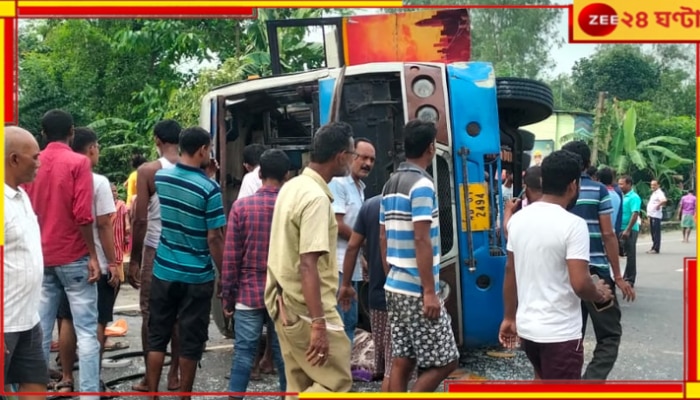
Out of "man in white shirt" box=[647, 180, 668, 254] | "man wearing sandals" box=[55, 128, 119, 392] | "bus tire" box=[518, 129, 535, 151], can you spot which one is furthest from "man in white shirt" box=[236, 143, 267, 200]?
"man in white shirt" box=[647, 180, 668, 254]

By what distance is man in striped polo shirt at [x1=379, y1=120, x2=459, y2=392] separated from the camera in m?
3.58

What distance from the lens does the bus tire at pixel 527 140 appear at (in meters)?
6.59

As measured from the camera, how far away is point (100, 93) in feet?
11.6

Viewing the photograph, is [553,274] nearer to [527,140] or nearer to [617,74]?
[617,74]

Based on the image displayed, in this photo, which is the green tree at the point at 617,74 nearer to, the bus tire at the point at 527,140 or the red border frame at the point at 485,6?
the red border frame at the point at 485,6

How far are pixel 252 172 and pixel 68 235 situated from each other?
1.35 metres

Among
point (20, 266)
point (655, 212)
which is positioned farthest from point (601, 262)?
point (655, 212)

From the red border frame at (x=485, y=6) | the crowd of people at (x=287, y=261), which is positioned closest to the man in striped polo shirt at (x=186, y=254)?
the crowd of people at (x=287, y=261)

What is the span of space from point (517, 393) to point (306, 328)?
0.94 meters

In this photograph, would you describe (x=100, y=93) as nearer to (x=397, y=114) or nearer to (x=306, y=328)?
(x=306, y=328)

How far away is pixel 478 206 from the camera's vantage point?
5.00m

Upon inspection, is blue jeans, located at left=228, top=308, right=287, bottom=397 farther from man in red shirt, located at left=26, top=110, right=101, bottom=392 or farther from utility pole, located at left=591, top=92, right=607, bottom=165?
utility pole, located at left=591, top=92, right=607, bottom=165

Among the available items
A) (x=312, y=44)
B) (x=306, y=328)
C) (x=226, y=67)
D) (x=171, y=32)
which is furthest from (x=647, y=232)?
(x=171, y=32)

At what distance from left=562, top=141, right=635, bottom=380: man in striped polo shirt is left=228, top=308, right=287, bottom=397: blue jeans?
166cm
